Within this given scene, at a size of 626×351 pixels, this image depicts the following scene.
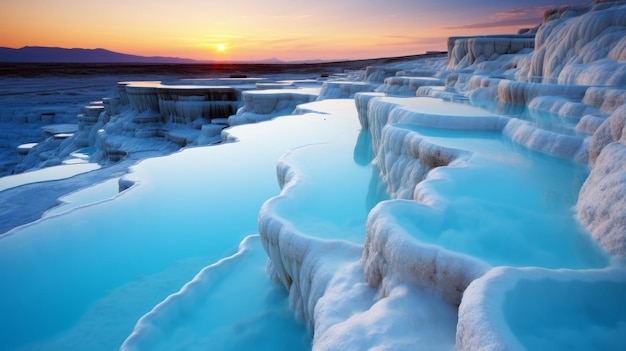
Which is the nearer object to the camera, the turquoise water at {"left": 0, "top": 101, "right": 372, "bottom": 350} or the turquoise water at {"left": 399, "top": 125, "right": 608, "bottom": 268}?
the turquoise water at {"left": 399, "top": 125, "right": 608, "bottom": 268}

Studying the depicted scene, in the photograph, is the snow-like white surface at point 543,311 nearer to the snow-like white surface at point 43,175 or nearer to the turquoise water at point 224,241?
the turquoise water at point 224,241

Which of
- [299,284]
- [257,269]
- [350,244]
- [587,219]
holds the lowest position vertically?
[257,269]

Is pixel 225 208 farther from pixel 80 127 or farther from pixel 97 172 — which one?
pixel 80 127

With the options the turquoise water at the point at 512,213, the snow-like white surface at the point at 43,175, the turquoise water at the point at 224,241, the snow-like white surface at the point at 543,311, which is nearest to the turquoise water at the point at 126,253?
the turquoise water at the point at 224,241

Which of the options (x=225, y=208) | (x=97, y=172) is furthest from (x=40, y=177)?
(x=225, y=208)

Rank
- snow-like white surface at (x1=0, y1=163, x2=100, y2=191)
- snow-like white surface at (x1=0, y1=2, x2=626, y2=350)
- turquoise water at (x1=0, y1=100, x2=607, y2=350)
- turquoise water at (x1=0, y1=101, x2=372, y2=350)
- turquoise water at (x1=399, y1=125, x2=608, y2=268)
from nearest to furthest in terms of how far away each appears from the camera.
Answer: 1. snow-like white surface at (x1=0, y1=2, x2=626, y2=350)
2. turquoise water at (x1=399, y1=125, x2=608, y2=268)
3. turquoise water at (x1=0, y1=100, x2=607, y2=350)
4. turquoise water at (x1=0, y1=101, x2=372, y2=350)
5. snow-like white surface at (x1=0, y1=163, x2=100, y2=191)

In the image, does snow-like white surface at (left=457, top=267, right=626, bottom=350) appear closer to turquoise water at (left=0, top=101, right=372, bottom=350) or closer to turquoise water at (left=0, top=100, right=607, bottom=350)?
turquoise water at (left=0, top=100, right=607, bottom=350)

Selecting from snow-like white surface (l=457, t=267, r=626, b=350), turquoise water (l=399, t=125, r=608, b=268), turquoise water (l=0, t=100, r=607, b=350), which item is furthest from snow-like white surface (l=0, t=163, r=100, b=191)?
snow-like white surface (l=457, t=267, r=626, b=350)

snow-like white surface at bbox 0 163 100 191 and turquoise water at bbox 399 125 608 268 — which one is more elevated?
turquoise water at bbox 399 125 608 268

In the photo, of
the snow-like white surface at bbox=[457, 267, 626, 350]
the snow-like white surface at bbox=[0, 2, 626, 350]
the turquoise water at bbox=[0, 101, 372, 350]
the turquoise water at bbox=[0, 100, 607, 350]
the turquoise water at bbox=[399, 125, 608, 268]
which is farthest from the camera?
the turquoise water at bbox=[0, 101, 372, 350]

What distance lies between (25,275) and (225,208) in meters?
2.44

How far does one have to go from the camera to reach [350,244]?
324 cm

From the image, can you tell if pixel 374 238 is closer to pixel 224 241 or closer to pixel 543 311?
pixel 543 311

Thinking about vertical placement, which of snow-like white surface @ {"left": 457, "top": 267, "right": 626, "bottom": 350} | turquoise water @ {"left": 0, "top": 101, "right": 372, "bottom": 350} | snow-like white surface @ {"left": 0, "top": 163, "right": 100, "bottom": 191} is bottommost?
snow-like white surface @ {"left": 0, "top": 163, "right": 100, "bottom": 191}
